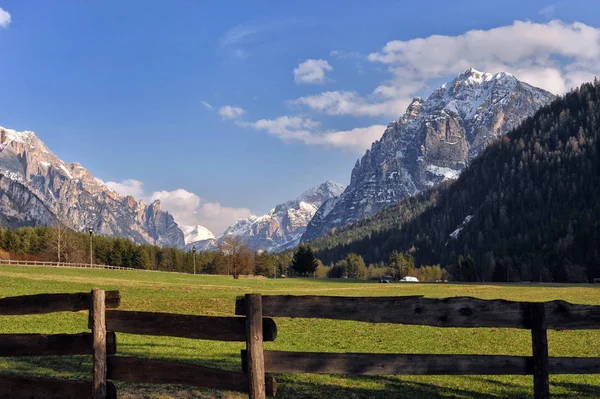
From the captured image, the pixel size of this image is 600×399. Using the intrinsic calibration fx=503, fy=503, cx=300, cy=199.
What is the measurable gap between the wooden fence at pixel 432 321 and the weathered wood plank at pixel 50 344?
10.6 ft

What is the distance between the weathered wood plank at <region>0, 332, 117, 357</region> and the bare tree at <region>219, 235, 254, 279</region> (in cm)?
13587

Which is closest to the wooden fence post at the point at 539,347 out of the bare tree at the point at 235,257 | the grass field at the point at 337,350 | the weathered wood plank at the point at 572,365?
the weathered wood plank at the point at 572,365

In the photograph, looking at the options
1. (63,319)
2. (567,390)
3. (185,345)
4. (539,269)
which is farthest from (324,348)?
(539,269)

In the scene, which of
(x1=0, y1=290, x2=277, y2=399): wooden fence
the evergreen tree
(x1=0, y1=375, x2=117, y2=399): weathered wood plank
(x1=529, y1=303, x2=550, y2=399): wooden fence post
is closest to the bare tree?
the evergreen tree

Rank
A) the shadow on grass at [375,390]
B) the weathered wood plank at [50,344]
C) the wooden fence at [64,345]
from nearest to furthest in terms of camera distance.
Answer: the wooden fence at [64,345] < the weathered wood plank at [50,344] < the shadow on grass at [375,390]

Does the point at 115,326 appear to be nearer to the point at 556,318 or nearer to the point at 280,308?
the point at 280,308

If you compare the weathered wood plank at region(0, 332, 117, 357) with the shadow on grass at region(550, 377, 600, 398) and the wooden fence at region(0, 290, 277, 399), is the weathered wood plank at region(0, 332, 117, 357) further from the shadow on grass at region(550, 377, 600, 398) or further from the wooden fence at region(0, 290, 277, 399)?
the shadow on grass at region(550, 377, 600, 398)

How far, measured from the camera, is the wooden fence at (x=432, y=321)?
30.0 ft

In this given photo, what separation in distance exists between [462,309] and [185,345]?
54.9ft

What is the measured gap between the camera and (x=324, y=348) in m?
23.8

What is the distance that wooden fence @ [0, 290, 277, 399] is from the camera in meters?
9.14

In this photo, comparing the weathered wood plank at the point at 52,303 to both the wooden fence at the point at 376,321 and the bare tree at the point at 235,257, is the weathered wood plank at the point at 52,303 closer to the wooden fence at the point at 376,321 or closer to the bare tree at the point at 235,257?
the wooden fence at the point at 376,321

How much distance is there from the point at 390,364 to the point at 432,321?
3.65ft

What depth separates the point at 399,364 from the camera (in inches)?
365
